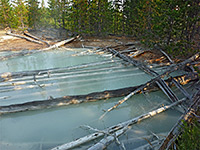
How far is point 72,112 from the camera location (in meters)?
5.39

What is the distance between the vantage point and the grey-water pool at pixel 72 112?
4258 millimetres

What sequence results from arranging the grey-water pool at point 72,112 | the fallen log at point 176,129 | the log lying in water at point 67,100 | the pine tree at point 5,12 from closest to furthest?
the fallen log at point 176,129 < the grey-water pool at point 72,112 < the log lying in water at point 67,100 < the pine tree at point 5,12

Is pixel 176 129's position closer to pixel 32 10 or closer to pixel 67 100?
pixel 67 100

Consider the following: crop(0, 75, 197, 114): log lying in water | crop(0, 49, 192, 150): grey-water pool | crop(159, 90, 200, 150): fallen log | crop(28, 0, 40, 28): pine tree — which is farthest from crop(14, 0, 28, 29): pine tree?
crop(159, 90, 200, 150): fallen log

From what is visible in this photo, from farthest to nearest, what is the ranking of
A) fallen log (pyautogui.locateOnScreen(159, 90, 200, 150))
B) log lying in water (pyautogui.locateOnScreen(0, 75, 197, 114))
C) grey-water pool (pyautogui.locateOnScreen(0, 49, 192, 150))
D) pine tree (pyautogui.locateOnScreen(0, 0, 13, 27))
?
pine tree (pyautogui.locateOnScreen(0, 0, 13, 27)) → log lying in water (pyautogui.locateOnScreen(0, 75, 197, 114)) → grey-water pool (pyautogui.locateOnScreen(0, 49, 192, 150)) → fallen log (pyautogui.locateOnScreen(159, 90, 200, 150))

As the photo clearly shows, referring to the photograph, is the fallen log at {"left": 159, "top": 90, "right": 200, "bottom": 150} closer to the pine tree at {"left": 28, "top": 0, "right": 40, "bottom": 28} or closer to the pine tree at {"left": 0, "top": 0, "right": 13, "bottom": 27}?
the pine tree at {"left": 28, "top": 0, "right": 40, "bottom": 28}

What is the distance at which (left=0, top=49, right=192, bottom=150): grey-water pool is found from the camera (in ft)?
14.0

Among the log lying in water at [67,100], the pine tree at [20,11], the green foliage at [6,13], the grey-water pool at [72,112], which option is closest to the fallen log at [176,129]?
the grey-water pool at [72,112]

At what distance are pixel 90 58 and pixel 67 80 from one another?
4367 mm

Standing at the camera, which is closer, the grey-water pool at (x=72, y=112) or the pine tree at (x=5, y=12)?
the grey-water pool at (x=72, y=112)

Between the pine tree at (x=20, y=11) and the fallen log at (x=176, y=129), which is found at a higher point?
the pine tree at (x=20, y=11)

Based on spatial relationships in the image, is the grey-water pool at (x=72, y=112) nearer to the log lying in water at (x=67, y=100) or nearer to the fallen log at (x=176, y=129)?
the log lying in water at (x=67, y=100)

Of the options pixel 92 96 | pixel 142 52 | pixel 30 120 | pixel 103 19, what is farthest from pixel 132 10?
pixel 30 120

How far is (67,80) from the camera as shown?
7930 millimetres
